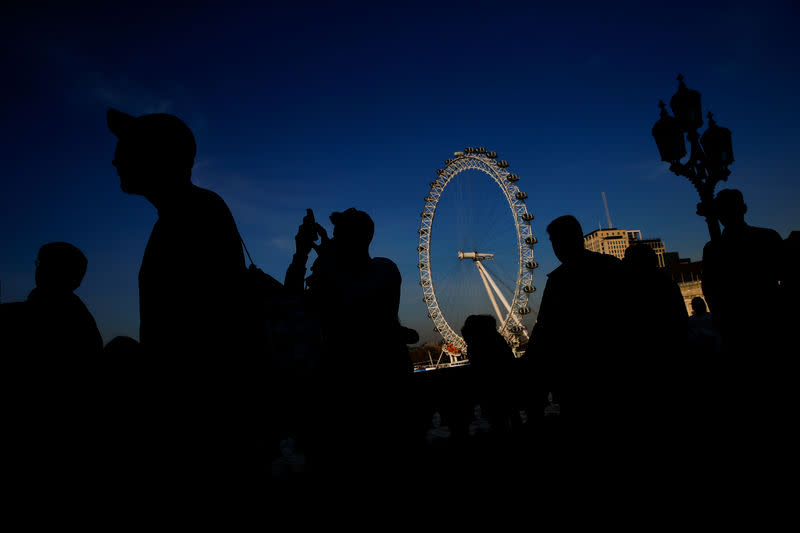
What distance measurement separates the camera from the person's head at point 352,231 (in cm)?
176

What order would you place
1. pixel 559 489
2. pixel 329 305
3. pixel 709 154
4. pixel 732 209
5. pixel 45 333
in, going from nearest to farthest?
pixel 45 333 < pixel 329 305 < pixel 559 489 < pixel 732 209 < pixel 709 154

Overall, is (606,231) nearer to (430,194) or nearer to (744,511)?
(430,194)

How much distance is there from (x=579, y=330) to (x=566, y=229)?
52 cm

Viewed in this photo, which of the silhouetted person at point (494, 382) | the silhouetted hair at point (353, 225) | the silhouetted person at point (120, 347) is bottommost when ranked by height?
the silhouetted person at point (494, 382)

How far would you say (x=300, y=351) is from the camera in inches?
54.4

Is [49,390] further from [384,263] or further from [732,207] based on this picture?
[732,207]

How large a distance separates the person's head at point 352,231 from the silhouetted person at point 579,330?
3.27ft

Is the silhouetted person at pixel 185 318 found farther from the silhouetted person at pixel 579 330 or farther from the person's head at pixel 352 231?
the silhouetted person at pixel 579 330

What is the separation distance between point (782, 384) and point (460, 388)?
2085 mm

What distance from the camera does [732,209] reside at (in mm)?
2854

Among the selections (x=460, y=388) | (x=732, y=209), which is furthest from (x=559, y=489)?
(x=732, y=209)

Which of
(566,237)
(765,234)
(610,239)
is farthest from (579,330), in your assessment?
(610,239)

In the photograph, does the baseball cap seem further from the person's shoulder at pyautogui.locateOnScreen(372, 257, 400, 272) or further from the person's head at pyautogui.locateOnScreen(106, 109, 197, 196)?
the person's shoulder at pyautogui.locateOnScreen(372, 257, 400, 272)

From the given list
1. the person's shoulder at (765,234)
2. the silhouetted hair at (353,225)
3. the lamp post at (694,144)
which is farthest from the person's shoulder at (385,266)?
the lamp post at (694,144)
